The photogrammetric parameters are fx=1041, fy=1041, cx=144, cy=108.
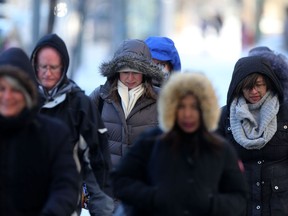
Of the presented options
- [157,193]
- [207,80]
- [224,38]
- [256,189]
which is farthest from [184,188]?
[224,38]

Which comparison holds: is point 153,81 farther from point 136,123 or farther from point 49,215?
point 49,215

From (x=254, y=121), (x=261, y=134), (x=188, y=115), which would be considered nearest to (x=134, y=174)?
A: (x=188, y=115)

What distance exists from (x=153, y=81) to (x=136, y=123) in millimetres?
408

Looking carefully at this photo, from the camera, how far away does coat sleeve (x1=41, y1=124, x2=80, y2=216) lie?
5379 millimetres

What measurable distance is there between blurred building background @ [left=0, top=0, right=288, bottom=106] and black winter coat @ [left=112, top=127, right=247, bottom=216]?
19.3ft

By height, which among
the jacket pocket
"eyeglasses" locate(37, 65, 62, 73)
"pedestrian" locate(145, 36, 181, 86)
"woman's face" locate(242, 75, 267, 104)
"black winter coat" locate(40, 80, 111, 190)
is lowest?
the jacket pocket

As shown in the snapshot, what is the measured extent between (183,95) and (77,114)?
4.37ft

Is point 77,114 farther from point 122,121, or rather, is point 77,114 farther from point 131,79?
point 131,79

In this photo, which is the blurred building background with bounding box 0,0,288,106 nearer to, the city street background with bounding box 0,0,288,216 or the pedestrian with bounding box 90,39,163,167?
the city street background with bounding box 0,0,288,216

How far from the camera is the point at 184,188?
5.29m

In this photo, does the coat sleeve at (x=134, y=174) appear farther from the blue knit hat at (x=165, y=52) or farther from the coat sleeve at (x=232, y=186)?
the blue knit hat at (x=165, y=52)

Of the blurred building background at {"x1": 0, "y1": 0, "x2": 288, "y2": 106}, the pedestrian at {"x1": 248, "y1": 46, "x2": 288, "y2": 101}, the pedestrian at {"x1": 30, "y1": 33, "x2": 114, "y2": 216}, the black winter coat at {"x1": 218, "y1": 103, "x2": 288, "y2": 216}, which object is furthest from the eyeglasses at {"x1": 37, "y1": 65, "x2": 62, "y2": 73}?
the blurred building background at {"x1": 0, "y1": 0, "x2": 288, "y2": 106}

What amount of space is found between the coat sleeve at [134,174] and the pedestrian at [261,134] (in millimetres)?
2145

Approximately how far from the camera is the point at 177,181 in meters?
5.30
